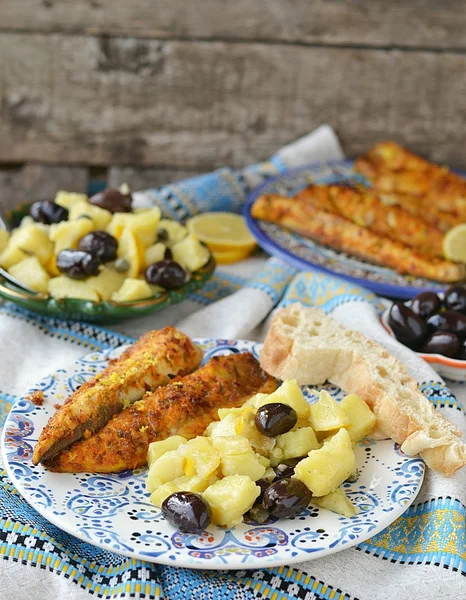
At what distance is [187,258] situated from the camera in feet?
8.80

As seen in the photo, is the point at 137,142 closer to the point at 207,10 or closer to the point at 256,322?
the point at 207,10

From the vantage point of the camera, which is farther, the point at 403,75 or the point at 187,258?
the point at 403,75

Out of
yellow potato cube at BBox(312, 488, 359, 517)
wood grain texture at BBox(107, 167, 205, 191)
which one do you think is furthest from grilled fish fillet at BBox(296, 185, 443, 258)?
yellow potato cube at BBox(312, 488, 359, 517)

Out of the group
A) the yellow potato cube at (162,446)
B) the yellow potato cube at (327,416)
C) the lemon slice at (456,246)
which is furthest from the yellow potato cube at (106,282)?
the lemon slice at (456,246)

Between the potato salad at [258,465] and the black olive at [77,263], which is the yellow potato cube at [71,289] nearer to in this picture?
the black olive at [77,263]

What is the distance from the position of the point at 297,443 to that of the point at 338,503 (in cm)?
16

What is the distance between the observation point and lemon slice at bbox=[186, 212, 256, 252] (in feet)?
10.2

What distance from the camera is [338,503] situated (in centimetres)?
166

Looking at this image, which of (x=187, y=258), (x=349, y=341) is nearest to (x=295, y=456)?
(x=349, y=341)

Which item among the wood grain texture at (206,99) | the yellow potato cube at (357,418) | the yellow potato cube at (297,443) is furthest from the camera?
the wood grain texture at (206,99)

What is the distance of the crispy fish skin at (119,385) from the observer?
1.75 m

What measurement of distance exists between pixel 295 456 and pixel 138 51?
2.54m

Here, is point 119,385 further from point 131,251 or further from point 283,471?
point 131,251

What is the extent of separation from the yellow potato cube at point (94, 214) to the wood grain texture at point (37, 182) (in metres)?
1.33
